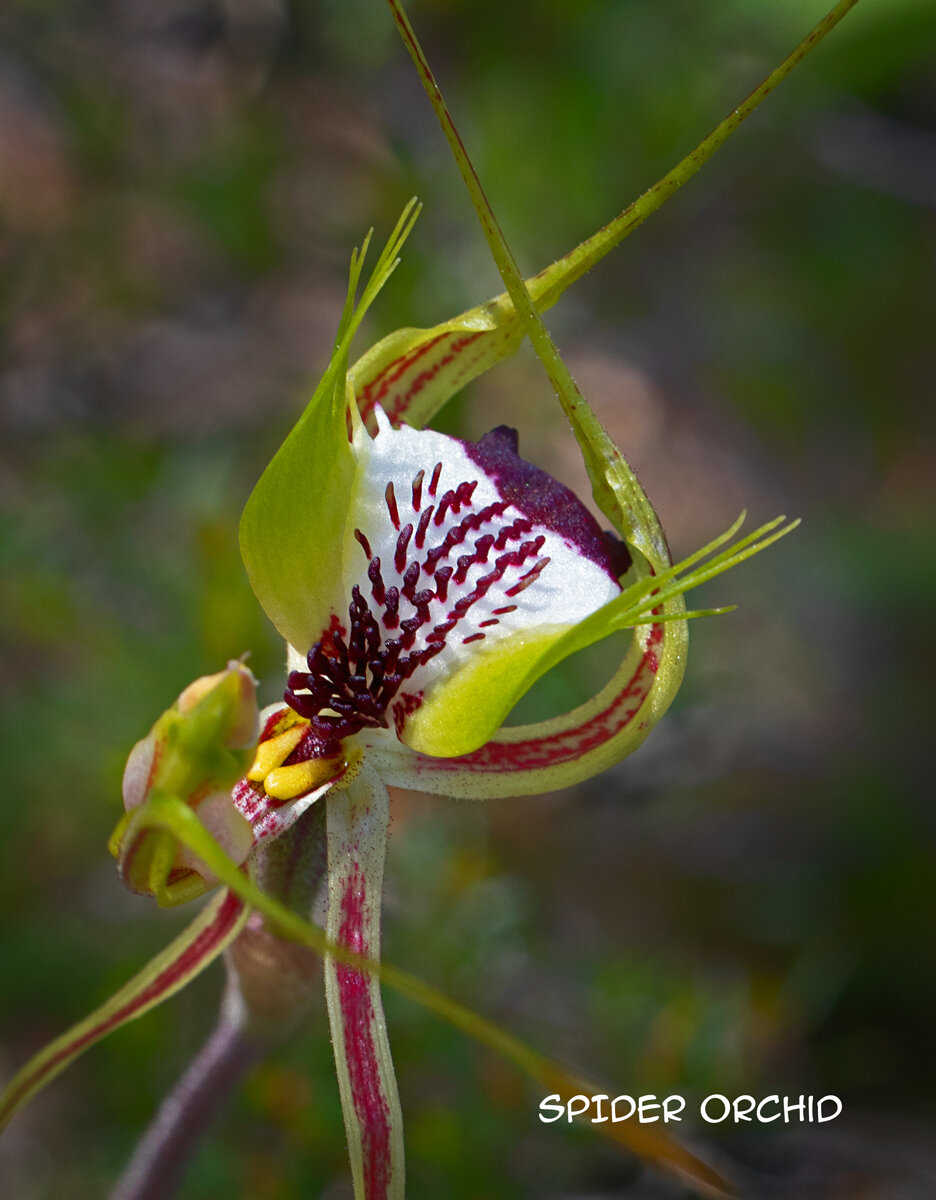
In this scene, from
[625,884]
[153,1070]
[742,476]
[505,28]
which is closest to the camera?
[153,1070]

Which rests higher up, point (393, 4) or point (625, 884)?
point (625, 884)

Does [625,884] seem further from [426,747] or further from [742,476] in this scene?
[426,747]

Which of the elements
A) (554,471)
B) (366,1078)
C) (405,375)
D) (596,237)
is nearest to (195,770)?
(366,1078)

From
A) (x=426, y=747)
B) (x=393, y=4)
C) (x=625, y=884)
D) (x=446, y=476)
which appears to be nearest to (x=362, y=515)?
(x=446, y=476)

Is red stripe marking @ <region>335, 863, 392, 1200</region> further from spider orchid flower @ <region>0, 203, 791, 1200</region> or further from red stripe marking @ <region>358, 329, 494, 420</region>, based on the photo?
red stripe marking @ <region>358, 329, 494, 420</region>

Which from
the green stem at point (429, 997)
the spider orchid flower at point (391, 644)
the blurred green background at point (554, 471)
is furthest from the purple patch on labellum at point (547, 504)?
the blurred green background at point (554, 471)

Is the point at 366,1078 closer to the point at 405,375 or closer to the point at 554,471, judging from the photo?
the point at 405,375

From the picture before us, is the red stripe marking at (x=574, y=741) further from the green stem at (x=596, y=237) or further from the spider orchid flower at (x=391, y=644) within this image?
the green stem at (x=596, y=237)
